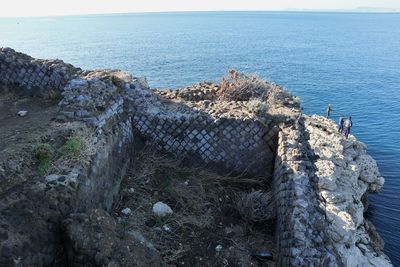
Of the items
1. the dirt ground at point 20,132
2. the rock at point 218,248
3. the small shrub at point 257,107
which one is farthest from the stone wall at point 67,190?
the small shrub at point 257,107

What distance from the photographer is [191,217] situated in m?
10.7

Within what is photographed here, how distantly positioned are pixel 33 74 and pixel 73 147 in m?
5.41

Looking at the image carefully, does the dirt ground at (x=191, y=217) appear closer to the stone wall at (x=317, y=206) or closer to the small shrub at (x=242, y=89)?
the stone wall at (x=317, y=206)

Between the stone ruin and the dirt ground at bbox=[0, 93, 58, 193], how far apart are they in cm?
23

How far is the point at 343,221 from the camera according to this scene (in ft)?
33.5

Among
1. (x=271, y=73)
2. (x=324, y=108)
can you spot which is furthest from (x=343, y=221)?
(x=271, y=73)

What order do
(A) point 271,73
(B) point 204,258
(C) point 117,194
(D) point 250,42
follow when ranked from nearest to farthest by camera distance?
(B) point 204,258, (C) point 117,194, (A) point 271,73, (D) point 250,42

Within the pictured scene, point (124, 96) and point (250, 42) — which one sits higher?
point (124, 96)

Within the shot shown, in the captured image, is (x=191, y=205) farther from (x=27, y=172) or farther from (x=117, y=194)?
(x=27, y=172)

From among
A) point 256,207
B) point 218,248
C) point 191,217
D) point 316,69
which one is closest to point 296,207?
point 256,207

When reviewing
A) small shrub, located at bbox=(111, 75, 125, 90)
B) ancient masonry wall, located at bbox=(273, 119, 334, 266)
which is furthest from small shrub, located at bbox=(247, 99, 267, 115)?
small shrub, located at bbox=(111, 75, 125, 90)

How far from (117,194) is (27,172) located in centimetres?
286

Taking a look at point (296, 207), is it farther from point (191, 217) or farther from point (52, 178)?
point (52, 178)

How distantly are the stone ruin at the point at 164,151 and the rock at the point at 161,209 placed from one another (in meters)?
1.07
